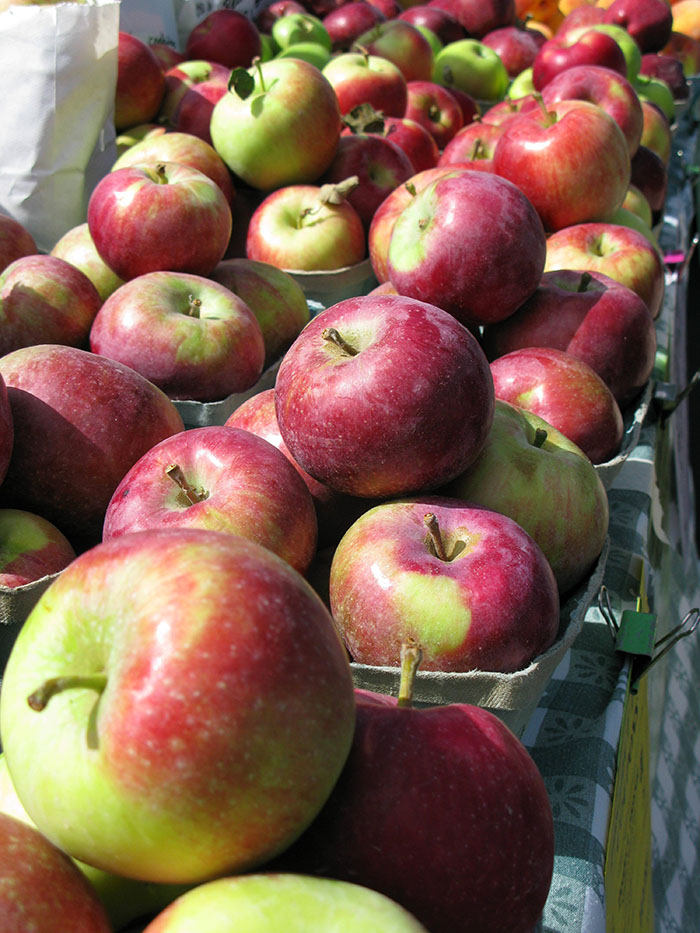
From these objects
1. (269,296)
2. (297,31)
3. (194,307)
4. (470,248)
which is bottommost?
(269,296)

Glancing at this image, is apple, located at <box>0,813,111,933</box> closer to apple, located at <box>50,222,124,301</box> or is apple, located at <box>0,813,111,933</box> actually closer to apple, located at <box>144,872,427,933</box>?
apple, located at <box>144,872,427,933</box>

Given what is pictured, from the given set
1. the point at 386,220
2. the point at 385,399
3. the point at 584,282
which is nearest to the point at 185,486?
the point at 385,399

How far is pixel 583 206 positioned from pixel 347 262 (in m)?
0.57

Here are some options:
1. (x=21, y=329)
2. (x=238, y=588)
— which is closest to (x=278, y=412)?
(x=238, y=588)

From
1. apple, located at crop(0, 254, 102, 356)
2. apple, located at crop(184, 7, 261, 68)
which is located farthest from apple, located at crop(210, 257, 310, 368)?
apple, located at crop(184, 7, 261, 68)

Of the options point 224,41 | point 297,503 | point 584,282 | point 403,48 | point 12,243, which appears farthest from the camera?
point 403,48

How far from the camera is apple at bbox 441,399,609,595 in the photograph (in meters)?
1.08

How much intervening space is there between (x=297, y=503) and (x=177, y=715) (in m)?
0.48

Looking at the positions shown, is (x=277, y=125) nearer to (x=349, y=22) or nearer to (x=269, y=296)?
(x=269, y=296)

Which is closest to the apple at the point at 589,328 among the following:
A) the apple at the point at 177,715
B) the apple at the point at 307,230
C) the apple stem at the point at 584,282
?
the apple stem at the point at 584,282

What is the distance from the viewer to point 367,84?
262 cm

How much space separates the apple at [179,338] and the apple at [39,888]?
93 centimetres

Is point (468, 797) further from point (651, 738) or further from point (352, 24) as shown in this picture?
point (352, 24)

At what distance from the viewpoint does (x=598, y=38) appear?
9.70 ft
